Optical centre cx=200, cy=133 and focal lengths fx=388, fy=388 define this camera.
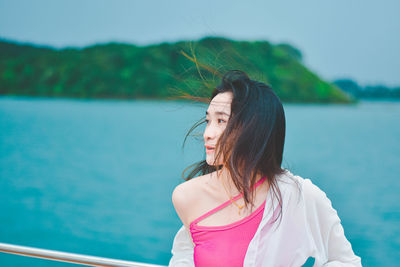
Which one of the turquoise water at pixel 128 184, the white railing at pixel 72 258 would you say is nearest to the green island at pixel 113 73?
the turquoise water at pixel 128 184

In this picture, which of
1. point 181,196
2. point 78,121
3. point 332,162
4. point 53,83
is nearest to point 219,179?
point 181,196

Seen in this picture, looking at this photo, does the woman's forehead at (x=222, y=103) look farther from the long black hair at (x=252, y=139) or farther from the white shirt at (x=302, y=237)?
the white shirt at (x=302, y=237)

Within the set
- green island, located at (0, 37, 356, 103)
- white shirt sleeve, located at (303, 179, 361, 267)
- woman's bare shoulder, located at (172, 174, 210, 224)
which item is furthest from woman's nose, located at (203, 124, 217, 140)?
green island, located at (0, 37, 356, 103)

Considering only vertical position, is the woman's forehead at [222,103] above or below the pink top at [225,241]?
above

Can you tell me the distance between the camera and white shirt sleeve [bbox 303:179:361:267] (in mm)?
791

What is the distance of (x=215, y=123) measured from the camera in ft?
2.93

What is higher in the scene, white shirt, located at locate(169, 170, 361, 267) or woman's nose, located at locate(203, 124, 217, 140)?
woman's nose, located at locate(203, 124, 217, 140)

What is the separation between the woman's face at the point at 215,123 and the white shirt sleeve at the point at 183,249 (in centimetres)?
20

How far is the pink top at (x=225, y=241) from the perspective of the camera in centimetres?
82

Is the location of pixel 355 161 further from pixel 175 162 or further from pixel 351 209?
pixel 175 162

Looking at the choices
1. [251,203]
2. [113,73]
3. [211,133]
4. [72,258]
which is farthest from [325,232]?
[113,73]

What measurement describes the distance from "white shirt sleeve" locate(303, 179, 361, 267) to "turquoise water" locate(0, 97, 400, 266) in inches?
496

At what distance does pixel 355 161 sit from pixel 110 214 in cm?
2151

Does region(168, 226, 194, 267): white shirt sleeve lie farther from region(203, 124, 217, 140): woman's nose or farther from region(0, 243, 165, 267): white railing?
region(203, 124, 217, 140): woman's nose
